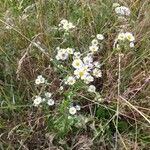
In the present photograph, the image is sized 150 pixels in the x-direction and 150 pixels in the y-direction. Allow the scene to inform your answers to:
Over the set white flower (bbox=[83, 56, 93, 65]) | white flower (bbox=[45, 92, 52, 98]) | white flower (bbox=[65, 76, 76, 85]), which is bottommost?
white flower (bbox=[45, 92, 52, 98])

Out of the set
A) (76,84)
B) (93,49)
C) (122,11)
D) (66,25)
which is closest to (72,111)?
(76,84)

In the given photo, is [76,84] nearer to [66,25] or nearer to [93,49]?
[93,49]

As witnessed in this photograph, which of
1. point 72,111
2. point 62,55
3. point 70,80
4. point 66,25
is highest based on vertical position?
point 66,25

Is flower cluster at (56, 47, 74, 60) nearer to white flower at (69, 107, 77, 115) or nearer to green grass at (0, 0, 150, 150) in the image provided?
green grass at (0, 0, 150, 150)

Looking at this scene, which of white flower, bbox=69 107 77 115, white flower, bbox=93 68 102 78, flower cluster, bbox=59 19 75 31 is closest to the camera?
white flower, bbox=69 107 77 115

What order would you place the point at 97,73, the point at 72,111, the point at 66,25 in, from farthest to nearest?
1. the point at 66,25
2. the point at 97,73
3. the point at 72,111

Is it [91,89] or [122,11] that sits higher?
[122,11]

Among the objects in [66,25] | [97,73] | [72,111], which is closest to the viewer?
[72,111]

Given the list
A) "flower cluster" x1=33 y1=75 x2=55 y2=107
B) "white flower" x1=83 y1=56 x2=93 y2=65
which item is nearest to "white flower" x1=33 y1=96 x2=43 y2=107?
"flower cluster" x1=33 y1=75 x2=55 y2=107
